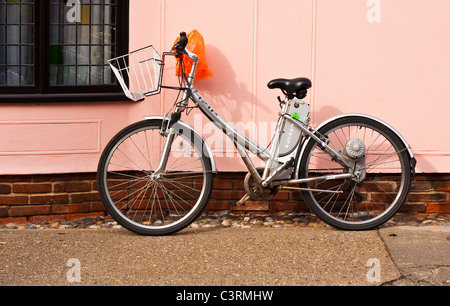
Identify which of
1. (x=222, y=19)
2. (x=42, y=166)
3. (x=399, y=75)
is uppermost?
(x=222, y=19)

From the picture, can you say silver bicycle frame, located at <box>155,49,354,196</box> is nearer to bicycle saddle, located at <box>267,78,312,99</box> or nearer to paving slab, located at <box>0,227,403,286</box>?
bicycle saddle, located at <box>267,78,312,99</box>

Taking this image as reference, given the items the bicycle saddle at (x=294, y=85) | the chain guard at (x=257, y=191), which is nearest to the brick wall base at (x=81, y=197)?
the chain guard at (x=257, y=191)

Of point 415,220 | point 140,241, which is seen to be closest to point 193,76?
point 140,241

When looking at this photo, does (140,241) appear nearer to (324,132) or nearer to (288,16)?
(324,132)

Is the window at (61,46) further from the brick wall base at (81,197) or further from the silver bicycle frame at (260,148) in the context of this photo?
the silver bicycle frame at (260,148)

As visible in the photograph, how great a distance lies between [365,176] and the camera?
5.75 meters

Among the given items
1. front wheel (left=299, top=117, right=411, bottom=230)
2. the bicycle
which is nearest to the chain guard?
the bicycle

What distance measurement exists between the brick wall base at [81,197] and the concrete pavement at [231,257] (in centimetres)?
54

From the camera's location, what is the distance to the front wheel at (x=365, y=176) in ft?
18.6

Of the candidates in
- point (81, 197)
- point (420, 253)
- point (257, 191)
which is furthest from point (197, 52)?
point (420, 253)

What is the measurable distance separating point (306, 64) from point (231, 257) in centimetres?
201

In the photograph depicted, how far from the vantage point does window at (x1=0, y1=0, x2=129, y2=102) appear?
623cm

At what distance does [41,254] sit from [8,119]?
5.29 feet
